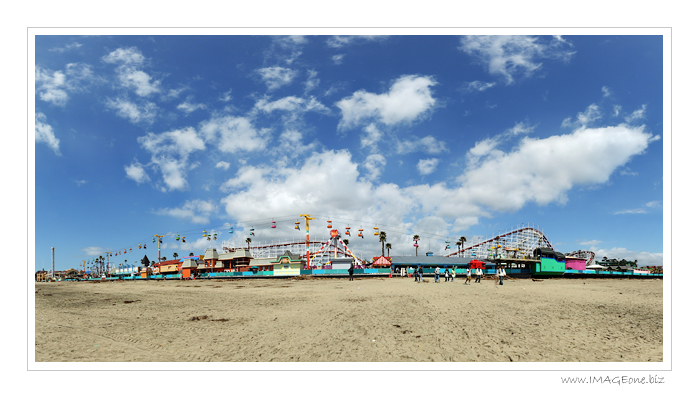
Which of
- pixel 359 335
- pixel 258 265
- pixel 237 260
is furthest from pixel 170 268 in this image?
pixel 359 335

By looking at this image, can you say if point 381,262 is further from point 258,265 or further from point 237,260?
point 237,260

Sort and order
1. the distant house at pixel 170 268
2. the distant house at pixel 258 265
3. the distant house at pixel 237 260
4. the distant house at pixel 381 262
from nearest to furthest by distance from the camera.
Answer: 1. the distant house at pixel 381 262
2. the distant house at pixel 258 265
3. the distant house at pixel 237 260
4. the distant house at pixel 170 268

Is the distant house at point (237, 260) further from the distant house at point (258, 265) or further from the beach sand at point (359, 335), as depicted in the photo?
the beach sand at point (359, 335)

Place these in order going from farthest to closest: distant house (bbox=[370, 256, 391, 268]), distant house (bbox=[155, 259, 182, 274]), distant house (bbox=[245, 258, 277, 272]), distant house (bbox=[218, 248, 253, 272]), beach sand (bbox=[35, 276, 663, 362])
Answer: distant house (bbox=[155, 259, 182, 274])
distant house (bbox=[218, 248, 253, 272])
distant house (bbox=[245, 258, 277, 272])
distant house (bbox=[370, 256, 391, 268])
beach sand (bbox=[35, 276, 663, 362])

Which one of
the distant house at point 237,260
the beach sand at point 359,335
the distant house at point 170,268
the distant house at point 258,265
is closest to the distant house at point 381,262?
the distant house at point 258,265

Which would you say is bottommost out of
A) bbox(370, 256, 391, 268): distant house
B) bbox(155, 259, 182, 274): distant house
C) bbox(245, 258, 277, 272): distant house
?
bbox(155, 259, 182, 274): distant house

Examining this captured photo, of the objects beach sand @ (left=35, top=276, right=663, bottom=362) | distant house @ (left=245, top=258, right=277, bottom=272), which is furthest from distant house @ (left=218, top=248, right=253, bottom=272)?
beach sand @ (left=35, top=276, right=663, bottom=362)

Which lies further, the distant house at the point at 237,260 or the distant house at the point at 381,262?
the distant house at the point at 237,260

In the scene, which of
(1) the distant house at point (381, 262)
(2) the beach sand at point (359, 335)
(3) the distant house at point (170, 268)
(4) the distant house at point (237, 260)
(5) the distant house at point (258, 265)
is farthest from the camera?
(3) the distant house at point (170, 268)

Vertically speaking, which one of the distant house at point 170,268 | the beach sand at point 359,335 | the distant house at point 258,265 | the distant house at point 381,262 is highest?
the beach sand at point 359,335

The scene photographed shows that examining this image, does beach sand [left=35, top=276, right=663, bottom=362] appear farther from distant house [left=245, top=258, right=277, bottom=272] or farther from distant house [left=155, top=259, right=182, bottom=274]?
distant house [left=155, top=259, right=182, bottom=274]

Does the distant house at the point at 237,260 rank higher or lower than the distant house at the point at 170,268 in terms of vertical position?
higher

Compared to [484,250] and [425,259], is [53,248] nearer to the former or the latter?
[425,259]
